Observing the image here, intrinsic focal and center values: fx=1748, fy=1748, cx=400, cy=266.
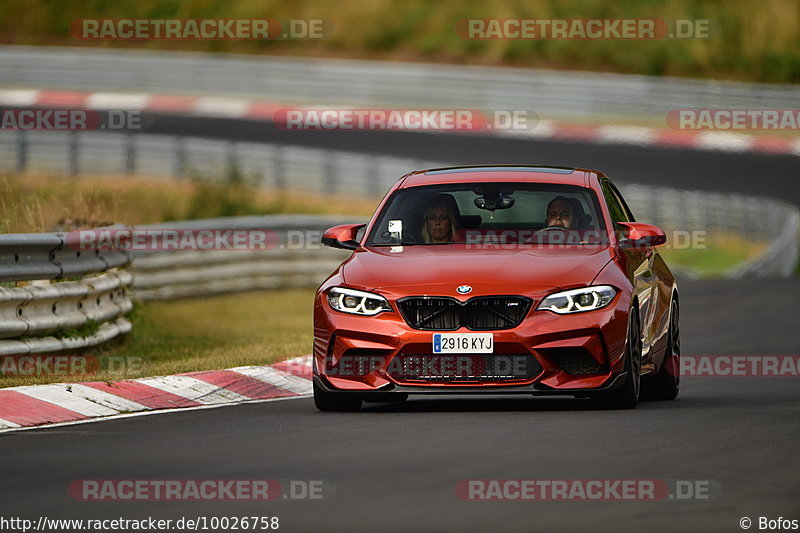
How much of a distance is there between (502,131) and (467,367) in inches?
1191

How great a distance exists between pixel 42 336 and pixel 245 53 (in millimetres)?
39436

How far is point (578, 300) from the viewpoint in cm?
1052

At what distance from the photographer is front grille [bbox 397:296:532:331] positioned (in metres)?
10.5

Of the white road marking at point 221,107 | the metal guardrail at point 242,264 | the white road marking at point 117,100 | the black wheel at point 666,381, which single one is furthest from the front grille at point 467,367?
the white road marking at point 117,100

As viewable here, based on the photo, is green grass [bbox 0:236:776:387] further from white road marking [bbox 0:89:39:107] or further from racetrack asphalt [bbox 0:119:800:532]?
white road marking [bbox 0:89:39:107]

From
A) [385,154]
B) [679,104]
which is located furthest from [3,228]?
[679,104]

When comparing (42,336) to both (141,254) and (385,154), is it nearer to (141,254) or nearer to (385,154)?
(141,254)

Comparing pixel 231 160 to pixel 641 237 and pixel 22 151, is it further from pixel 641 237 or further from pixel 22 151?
pixel 641 237

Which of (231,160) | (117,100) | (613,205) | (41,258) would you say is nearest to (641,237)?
(613,205)

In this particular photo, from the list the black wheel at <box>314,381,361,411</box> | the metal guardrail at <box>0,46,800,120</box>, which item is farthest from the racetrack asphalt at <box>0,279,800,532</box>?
the metal guardrail at <box>0,46,800,120</box>

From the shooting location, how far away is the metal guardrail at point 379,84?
39.5 m

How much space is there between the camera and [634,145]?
3897 cm

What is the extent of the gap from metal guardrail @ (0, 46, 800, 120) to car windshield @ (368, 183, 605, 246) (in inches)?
1083

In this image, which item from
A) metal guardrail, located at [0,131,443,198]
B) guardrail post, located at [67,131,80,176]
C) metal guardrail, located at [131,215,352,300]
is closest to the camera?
metal guardrail, located at [131,215,352,300]
